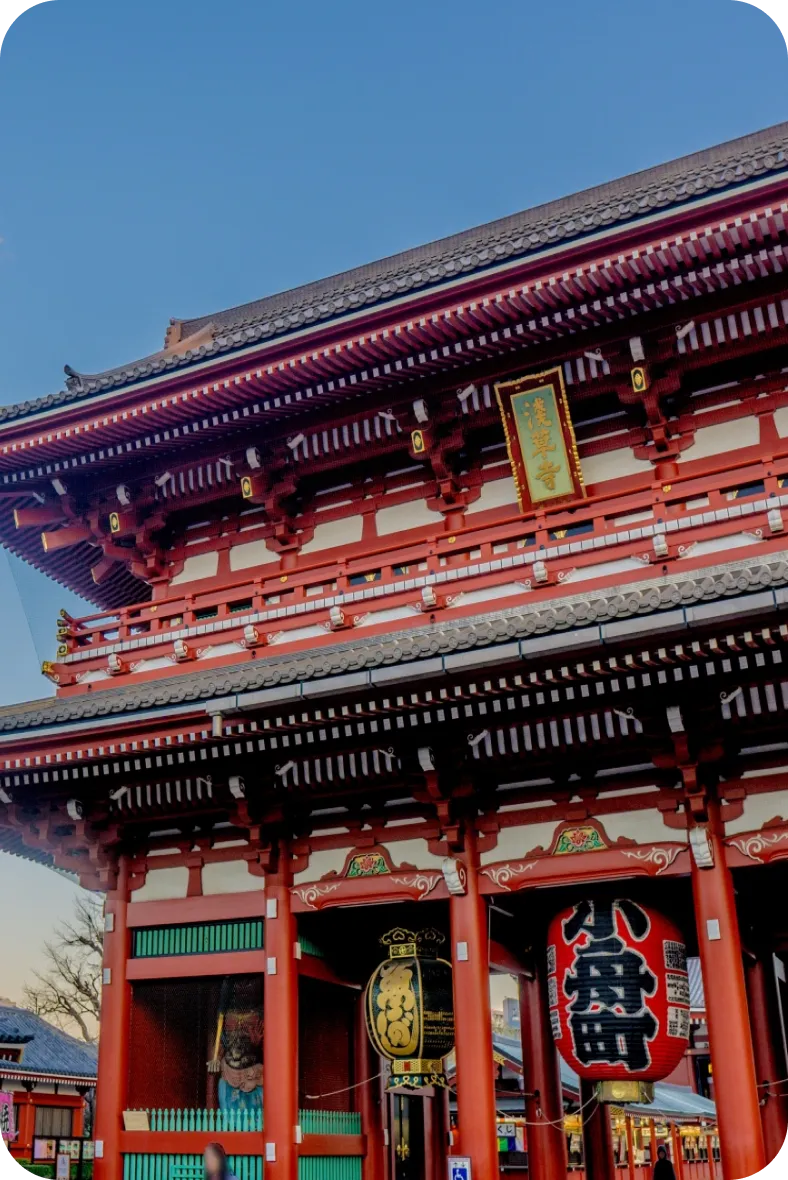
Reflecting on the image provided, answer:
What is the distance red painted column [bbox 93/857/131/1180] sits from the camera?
1077 centimetres

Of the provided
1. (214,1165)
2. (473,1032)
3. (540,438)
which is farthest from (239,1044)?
(540,438)

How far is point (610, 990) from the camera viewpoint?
945cm

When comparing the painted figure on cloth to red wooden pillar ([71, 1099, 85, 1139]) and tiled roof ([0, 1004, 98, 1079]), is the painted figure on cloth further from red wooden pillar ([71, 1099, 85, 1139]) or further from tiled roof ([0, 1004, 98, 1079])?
red wooden pillar ([71, 1099, 85, 1139])

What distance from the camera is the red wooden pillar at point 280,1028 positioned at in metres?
10.1

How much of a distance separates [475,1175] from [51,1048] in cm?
2650

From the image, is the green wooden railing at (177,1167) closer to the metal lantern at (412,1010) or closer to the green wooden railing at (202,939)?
the metal lantern at (412,1010)

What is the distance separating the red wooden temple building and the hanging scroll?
0.11 feet

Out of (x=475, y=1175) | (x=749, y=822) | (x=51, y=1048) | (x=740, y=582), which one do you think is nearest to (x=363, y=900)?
(x=475, y=1175)

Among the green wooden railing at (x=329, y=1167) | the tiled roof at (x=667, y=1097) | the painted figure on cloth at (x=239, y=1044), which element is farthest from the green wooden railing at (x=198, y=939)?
the tiled roof at (x=667, y=1097)

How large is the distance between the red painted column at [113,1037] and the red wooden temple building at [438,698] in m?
0.04

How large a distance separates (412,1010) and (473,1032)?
88 centimetres

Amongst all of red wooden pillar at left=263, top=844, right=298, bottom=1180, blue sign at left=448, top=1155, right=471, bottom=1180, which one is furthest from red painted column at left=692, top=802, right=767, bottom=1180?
red wooden pillar at left=263, top=844, right=298, bottom=1180

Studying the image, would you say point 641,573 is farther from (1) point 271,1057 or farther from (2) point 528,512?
(1) point 271,1057

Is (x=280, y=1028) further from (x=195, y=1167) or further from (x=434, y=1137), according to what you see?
(x=434, y=1137)
